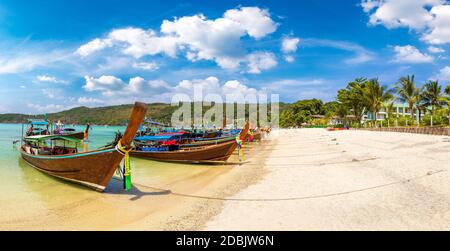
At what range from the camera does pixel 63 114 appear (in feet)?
511

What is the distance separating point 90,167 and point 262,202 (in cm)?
634

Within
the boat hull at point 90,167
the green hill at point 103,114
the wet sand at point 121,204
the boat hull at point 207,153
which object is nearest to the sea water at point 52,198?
the wet sand at point 121,204

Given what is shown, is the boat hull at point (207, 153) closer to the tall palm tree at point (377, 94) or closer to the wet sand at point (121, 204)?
the wet sand at point (121, 204)

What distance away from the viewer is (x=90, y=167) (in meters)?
9.15

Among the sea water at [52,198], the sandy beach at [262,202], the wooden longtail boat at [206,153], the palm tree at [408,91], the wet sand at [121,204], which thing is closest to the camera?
the sandy beach at [262,202]

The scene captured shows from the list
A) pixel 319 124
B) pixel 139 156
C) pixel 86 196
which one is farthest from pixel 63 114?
pixel 86 196

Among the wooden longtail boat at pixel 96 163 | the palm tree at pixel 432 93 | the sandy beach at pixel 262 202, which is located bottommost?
the sandy beach at pixel 262 202

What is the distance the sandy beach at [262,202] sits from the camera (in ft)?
18.2

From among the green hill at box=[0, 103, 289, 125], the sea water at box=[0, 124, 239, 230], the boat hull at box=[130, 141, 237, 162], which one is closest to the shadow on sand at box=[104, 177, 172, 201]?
the sea water at box=[0, 124, 239, 230]

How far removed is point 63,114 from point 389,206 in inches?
7186

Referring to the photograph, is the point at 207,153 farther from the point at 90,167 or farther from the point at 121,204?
the point at 121,204

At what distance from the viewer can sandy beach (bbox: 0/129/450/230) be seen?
5543 millimetres

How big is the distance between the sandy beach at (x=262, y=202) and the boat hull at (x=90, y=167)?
40cm
